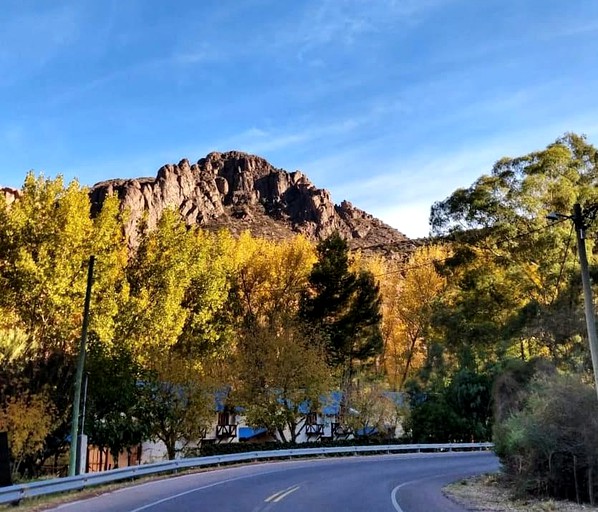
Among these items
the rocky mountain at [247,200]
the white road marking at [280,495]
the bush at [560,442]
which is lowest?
the white road marking at [280,495]

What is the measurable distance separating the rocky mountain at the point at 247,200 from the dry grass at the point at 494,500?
319 feet

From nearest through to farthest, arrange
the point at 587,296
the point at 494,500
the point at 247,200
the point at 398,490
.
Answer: the point at 587,296
the point at 494,500
the point at 398,490
the point at 247,200

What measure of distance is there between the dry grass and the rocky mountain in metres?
97.3

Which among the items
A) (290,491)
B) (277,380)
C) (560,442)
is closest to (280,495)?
(290,491)

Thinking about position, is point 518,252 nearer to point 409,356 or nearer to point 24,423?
point 409,356

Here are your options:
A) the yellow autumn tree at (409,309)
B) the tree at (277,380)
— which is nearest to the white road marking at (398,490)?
the tree at (277,380)

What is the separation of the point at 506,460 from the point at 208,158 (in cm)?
17273

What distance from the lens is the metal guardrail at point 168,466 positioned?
1328 cm

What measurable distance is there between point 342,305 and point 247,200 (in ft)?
363

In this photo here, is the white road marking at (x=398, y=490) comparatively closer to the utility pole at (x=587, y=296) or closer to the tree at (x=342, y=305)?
the utility pole at (x=587, y=296)

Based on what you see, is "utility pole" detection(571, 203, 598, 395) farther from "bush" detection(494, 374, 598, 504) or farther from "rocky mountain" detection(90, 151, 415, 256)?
"rocky mountain" detection(90, 151, 415, 256)

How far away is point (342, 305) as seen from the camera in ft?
160

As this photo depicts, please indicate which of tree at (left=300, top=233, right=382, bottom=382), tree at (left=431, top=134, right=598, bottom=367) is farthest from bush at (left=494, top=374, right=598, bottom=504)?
tree at (left=300, top=233, right=382, bottom=382)

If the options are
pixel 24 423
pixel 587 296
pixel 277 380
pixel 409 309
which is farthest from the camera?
pixel 409 309
